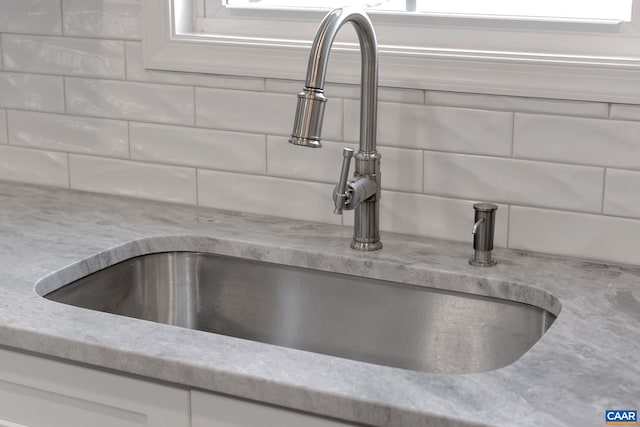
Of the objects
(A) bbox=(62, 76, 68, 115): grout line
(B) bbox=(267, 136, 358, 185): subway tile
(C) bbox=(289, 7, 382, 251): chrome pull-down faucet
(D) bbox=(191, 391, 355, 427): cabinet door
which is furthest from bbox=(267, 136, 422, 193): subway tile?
(D) bbox=(191, 391, 355, 427): cabinet door

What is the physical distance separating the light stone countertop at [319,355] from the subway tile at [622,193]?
10 centimetres

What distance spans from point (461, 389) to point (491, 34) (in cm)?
78

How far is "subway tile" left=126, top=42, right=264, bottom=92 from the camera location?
1849 mm

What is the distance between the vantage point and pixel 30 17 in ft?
6.72

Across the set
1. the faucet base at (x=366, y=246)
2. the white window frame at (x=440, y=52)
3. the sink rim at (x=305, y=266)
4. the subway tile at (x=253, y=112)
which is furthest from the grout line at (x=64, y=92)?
the faucet base at (x=366, y=246)

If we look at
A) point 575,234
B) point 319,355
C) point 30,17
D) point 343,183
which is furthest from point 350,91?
point 30,17

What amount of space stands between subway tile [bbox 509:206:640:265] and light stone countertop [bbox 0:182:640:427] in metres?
0.02

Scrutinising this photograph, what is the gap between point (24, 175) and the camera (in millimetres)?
2129

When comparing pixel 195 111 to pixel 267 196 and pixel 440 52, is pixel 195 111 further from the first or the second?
pixel 440 52

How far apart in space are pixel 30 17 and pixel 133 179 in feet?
1.39

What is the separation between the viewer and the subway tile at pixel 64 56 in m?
1.97

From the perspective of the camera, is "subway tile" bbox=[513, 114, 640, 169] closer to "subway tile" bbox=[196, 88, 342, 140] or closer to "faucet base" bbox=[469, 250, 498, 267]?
"faucet base" bbox=[469, 250, 498, 267]

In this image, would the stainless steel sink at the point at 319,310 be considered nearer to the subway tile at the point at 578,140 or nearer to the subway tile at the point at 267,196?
the subway tile at the point at 267,196

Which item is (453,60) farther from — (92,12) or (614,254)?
(92,12)
